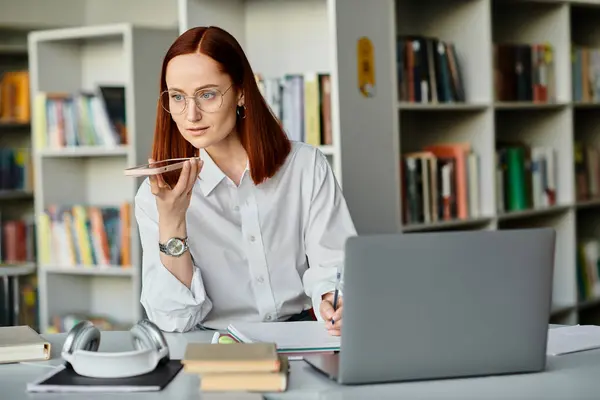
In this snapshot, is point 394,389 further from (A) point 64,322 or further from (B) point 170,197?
(A) point 64,322

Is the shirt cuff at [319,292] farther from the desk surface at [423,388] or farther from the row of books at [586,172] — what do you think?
the row of books at [586,172]

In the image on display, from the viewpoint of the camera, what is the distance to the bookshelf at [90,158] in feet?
13.1

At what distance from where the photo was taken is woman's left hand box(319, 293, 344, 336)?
1.69 m

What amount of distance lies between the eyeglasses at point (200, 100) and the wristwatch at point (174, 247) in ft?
0.89

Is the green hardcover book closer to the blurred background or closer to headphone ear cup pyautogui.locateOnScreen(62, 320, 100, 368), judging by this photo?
the blurred background

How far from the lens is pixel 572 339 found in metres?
1.71

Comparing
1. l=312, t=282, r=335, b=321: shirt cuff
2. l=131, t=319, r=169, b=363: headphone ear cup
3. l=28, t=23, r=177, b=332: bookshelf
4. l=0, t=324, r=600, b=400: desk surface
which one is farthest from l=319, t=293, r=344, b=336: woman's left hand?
l=28, t=23, r=177, b=332: bookshelf

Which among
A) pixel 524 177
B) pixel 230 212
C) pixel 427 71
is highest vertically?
pixel 427 71

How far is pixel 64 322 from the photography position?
4.27 m

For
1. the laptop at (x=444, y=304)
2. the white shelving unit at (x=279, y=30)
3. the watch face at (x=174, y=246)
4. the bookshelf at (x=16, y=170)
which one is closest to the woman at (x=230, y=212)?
the watch face at (x=174, y=246)

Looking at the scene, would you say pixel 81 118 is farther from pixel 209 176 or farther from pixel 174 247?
pixel 174 247

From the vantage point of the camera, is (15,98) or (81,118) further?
(15,98)

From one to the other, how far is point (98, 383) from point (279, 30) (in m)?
2.42

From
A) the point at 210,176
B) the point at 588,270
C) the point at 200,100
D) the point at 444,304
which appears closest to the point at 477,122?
the point at 588,270
